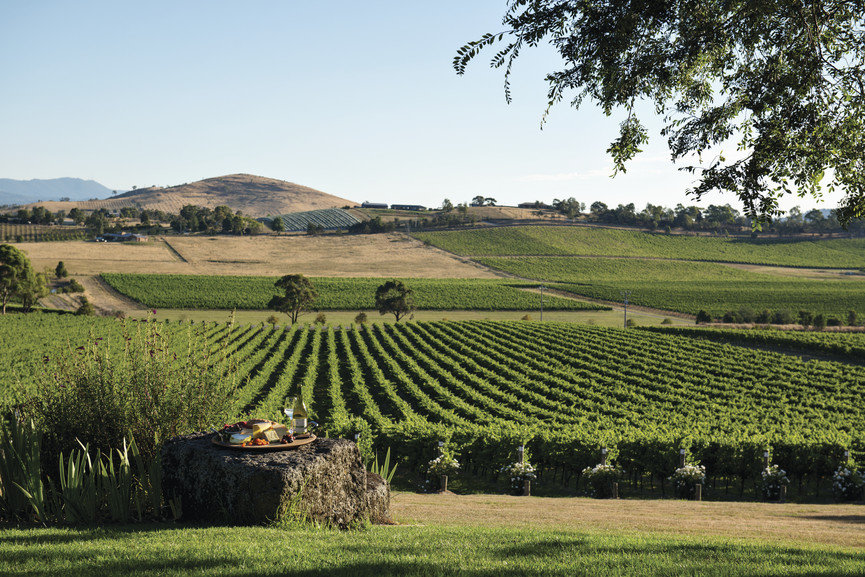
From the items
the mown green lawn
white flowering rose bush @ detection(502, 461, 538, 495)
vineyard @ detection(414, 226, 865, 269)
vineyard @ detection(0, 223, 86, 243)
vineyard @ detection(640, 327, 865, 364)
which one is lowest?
white flowering rose bush @ detection(502, 461, 538, 495)

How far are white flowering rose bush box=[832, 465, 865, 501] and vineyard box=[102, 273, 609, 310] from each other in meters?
81.5

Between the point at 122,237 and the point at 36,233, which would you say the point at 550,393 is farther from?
the point at 36,233

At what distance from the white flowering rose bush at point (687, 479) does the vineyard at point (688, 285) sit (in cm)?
8643

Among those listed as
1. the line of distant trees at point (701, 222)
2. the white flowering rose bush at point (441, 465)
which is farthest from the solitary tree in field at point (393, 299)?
the line of distant trees at point (701, 222)

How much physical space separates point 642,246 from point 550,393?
136 meters

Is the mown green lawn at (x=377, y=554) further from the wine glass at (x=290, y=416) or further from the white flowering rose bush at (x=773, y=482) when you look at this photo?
the white flowering rose bush at (x=773, y=482)

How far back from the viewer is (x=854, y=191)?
29.0 ft

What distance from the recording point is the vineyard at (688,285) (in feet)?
334

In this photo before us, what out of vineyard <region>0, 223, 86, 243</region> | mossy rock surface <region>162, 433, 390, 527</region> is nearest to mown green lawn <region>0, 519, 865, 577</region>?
mossy rock surface <region>162, 433, 390, 527</region>

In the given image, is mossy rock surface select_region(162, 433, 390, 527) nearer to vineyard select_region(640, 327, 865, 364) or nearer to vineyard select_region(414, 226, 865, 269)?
vineyard select_region(640, 327, 865, 364)

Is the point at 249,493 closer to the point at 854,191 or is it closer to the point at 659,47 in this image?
the point at 659,47

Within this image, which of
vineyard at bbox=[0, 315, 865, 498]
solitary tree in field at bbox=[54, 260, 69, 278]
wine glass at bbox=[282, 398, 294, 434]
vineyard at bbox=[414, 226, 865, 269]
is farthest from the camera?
vineyard at bbox=[414, 226, 865, 269]

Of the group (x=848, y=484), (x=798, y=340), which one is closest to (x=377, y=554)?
(x=848, y=484)

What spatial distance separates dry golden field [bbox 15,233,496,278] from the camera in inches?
4505
